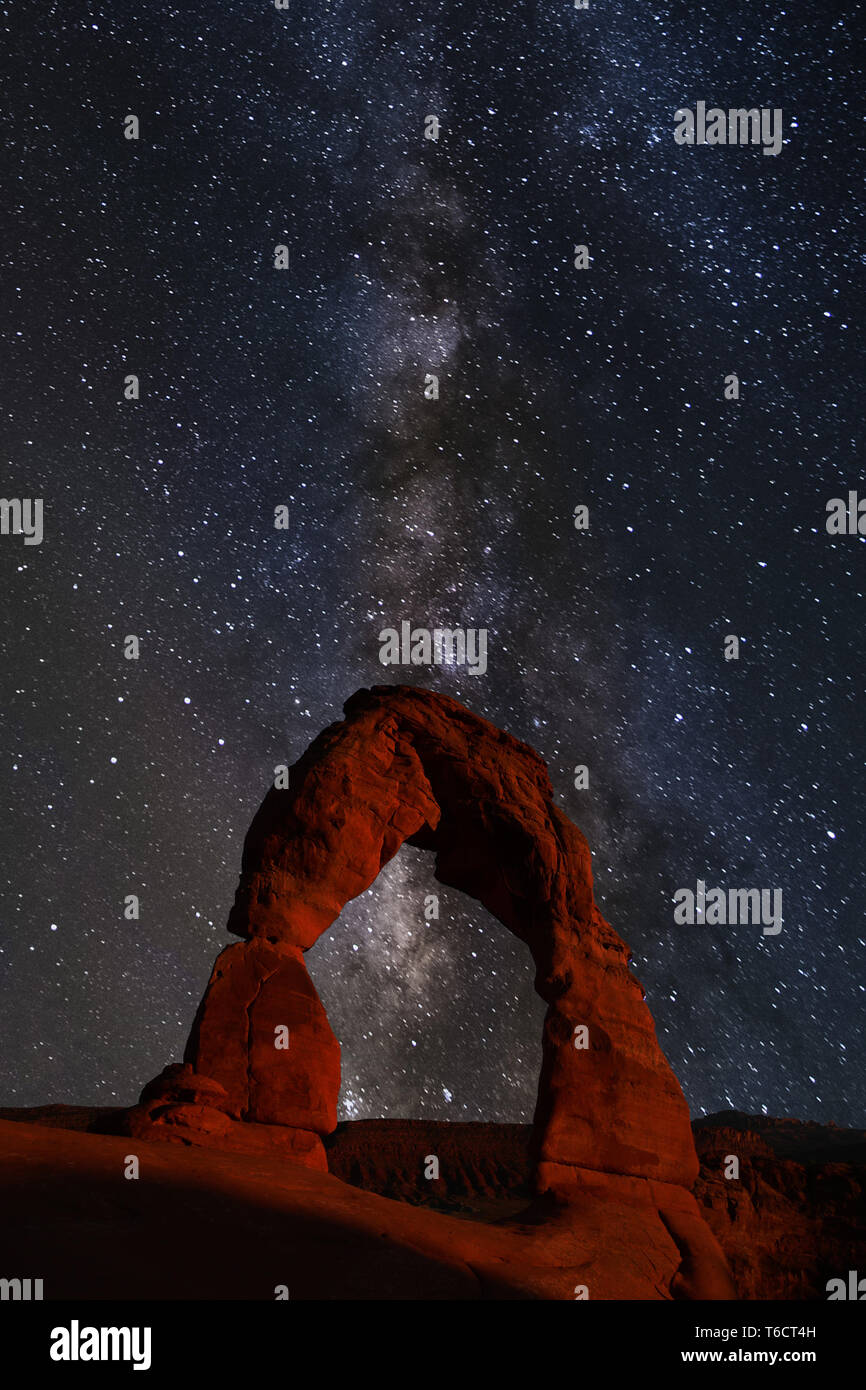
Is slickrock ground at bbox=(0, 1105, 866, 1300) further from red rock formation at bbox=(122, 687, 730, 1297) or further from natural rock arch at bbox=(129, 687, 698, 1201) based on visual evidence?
natural rock arch at bbox=(129, 687, 698, 1201)

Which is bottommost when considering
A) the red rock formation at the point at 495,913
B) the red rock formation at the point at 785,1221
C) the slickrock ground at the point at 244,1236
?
the red rock formation at the point at 785,1221

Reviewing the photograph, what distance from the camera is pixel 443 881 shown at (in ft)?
67.4

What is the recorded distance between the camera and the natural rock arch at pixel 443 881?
15.4 m

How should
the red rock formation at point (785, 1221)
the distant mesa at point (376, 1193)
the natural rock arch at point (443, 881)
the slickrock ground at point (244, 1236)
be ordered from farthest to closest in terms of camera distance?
the red rock formation at point (785, 1221) < the natural rock arch at point (443, 881) < the distant mesa at point (376, 1193) < the slickrock ground at point (244, 1236)

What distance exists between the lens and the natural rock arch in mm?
15375

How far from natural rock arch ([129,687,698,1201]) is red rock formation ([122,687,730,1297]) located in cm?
2

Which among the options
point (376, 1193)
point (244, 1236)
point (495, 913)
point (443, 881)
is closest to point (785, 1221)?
point (495, 913)

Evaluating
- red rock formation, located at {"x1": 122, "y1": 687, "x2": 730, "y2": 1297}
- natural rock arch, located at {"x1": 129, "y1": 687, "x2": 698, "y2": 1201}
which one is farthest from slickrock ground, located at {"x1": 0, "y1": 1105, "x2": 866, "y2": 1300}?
natural rock arch, located at {"x1": 129, "y1": 687, "x2": 698, "y2": 1201}

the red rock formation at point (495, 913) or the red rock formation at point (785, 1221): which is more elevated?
the red rock formation at point (495, 913)

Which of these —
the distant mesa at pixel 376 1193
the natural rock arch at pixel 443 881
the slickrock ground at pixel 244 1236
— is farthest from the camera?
the natural rock arch at pixel 443 881

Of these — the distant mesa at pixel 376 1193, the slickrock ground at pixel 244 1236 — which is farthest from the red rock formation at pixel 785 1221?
the slickrock ground at pixel 244 1236

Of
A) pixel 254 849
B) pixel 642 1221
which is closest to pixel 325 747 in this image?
pixel 254 849

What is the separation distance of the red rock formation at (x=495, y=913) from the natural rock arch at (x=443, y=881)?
0.08ft

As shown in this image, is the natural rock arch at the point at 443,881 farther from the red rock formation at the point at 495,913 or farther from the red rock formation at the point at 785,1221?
the red rock formation at the point at 785,1221
